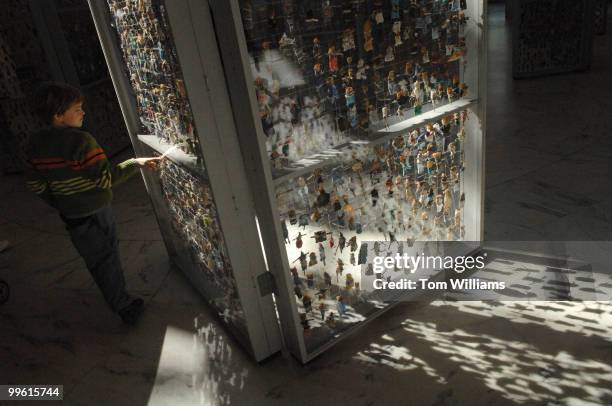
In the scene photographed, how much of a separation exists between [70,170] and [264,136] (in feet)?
3.58

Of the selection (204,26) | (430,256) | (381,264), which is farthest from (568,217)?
(204,26)

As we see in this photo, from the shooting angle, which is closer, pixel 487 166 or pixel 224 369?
pixel 224 369

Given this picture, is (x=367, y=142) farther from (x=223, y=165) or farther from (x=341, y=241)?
(x=223, y=165)

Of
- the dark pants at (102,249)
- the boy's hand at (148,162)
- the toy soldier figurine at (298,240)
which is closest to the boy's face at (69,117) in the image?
the boy's hand at (148,162)

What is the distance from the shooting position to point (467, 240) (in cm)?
292

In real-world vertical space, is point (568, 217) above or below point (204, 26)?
below

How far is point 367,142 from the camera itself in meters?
2.18

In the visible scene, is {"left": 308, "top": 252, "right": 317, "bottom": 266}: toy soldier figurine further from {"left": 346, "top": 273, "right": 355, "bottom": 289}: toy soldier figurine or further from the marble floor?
the marble floor

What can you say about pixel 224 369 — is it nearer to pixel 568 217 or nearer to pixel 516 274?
pixel 516 274

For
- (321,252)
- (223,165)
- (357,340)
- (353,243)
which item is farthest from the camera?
(357,340)

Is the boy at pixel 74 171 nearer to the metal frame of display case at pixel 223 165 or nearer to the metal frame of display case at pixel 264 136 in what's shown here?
the metal frame of display case at pixel 223 165

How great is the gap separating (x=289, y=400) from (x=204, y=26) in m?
1.66

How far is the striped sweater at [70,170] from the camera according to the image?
7.38 feet

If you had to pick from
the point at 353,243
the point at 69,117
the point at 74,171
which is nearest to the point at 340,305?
the point at 353,243
